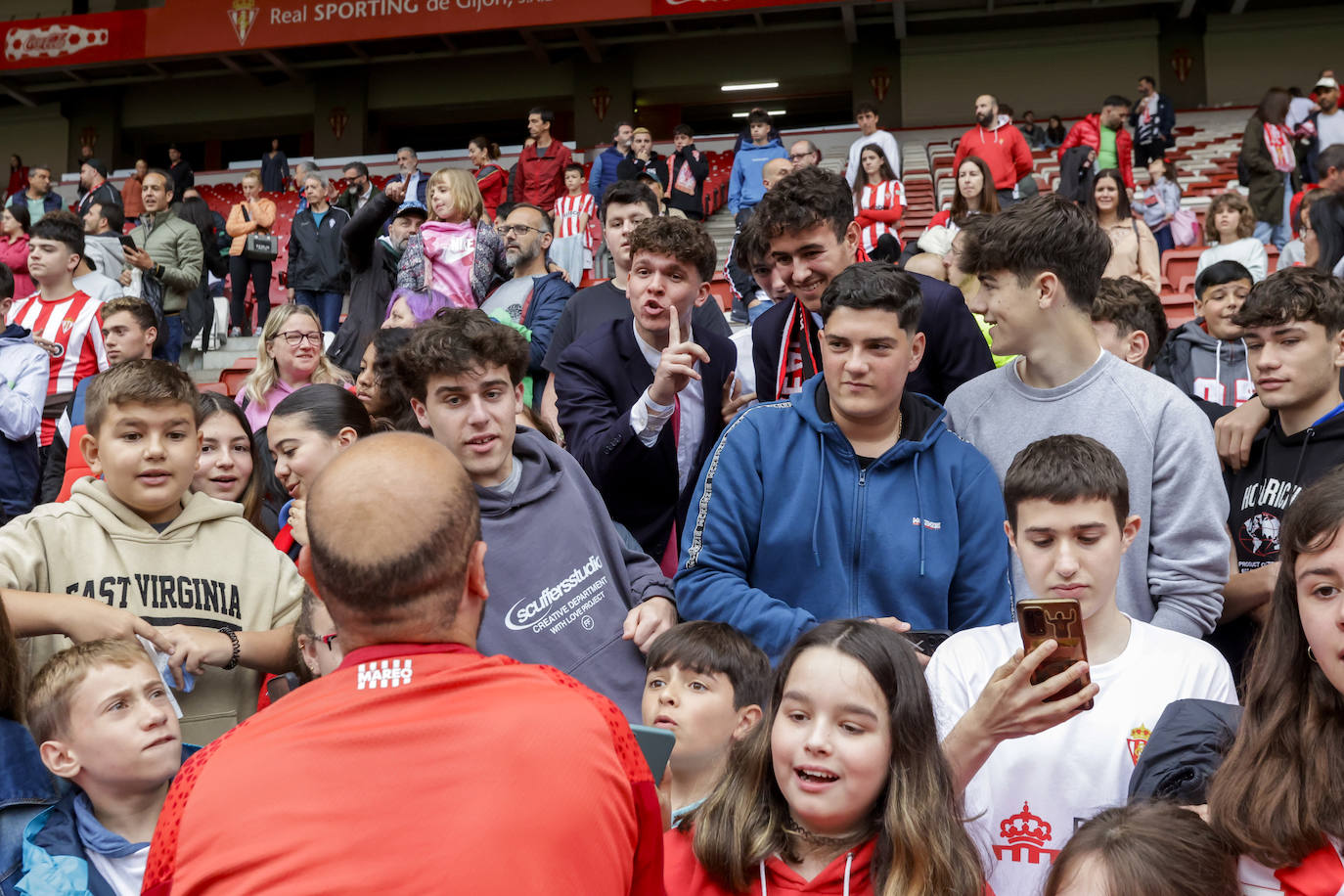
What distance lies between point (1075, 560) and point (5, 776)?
2.30 meters

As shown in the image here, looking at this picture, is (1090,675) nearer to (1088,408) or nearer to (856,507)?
(856,507)

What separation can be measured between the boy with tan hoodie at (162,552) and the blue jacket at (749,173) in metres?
9.29

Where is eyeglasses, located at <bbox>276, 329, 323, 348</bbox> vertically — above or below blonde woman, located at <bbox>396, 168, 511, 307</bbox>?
below

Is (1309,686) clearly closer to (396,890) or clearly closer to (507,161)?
(396,890)

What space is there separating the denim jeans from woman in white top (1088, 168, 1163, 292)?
6182 millimetres

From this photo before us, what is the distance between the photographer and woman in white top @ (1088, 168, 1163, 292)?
28.5 ft

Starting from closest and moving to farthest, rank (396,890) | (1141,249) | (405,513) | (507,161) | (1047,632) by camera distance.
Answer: (396,890) → (405,513) → (1047,632) → (1141,249) → (507,161)

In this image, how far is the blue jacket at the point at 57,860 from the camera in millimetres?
2475

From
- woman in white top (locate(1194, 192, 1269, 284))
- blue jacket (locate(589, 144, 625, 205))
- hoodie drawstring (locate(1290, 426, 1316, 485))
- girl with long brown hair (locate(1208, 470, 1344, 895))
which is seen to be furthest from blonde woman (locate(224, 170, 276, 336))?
girl with long brown hair (locate(1208, 470, 1344, 895))

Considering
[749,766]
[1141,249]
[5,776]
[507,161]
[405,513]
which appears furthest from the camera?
[507,161]

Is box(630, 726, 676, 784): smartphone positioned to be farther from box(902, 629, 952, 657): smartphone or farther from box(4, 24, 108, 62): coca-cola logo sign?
box(4, 24, 108, 62): coca-cola logo sign

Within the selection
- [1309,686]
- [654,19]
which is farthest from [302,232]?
[654,19]

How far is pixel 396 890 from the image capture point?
4.67 ft

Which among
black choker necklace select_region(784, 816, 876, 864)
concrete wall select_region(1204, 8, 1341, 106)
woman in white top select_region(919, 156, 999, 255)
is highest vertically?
concrete wall select_region(1204, 8, 1341, 106)
